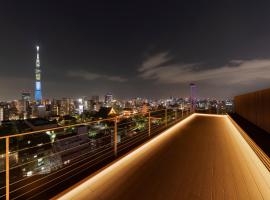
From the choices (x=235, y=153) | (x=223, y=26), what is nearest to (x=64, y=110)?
(x=223, y=26)

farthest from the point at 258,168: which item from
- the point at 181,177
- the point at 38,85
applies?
the point at 38,85

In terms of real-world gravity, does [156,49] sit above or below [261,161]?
above

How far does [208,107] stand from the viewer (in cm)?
1535

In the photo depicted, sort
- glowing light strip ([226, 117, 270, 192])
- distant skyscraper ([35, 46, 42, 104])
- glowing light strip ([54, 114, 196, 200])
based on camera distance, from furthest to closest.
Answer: distant skyscraper ([35, 46, 42, 104]) < glowing light strip ([226, 117, 270, 192]) < glowing light strip ([54, 114, 196, 200])

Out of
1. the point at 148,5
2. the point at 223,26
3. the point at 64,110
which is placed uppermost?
the point at 148,5

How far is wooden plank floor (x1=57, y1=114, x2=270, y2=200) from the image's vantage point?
198 centimetres

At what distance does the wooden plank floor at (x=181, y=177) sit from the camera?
1.98 m

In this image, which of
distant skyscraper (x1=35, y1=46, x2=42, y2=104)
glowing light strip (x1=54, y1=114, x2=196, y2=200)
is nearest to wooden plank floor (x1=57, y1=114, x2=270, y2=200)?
glowing light strip (x1=54, y1=114, x2=196, y2=200)

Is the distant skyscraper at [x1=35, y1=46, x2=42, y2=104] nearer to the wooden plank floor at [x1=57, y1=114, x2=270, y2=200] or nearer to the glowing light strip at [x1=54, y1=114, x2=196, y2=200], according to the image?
the glowing light strip at [x1=54, y1=114, x2=196, y2=200]

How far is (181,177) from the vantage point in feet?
8.00

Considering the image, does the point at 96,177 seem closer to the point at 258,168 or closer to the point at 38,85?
the point at 258,168

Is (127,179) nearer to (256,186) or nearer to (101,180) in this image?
(101,180)

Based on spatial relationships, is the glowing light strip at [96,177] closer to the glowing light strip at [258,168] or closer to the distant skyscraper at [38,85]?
the glowing light strip at [258,168]

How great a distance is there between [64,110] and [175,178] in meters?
86.4
